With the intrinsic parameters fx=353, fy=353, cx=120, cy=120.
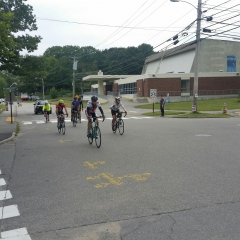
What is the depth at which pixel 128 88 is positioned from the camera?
70.0 m

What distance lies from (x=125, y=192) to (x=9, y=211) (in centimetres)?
207

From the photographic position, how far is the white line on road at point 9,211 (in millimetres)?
5508

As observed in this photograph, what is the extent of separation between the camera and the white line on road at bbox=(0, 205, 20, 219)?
5508mm

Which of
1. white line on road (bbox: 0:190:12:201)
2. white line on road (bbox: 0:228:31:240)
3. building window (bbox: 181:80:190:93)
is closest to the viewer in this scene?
white line on road (bbox: 0:228:31:240)

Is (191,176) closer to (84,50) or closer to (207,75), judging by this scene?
(207,75)

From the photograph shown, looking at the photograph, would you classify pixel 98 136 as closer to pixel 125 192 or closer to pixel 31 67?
pixel 125 192

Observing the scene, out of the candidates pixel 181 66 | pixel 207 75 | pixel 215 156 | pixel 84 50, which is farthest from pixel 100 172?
pixel 84 50

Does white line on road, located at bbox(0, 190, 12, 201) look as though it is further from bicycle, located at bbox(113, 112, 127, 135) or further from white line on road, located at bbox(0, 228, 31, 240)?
bicycle, located at bbox(113, 112, 127, 135)

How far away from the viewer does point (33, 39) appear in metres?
38.0

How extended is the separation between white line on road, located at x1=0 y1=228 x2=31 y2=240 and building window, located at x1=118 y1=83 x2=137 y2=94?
61803 millimetres

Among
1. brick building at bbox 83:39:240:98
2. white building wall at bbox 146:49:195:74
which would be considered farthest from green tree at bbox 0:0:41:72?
white building wall at bbox 146:49:195:74

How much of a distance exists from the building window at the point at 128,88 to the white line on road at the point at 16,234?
203 feet

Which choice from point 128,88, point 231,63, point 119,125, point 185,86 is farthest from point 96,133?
point 231,63

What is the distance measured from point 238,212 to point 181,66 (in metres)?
69.8
